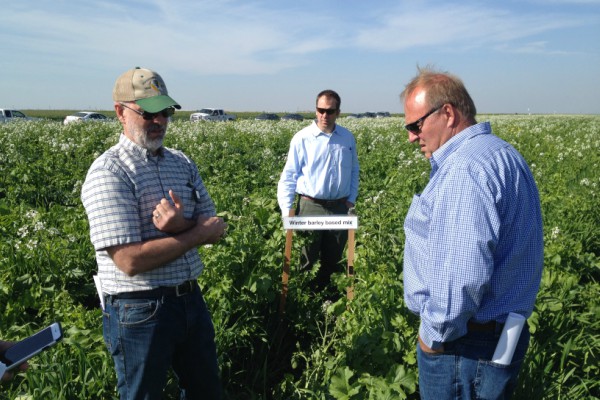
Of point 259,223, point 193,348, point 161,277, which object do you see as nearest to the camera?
point 161,277

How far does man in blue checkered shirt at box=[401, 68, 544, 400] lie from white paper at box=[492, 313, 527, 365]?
0.04m

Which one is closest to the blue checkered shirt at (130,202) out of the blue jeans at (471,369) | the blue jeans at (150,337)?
the blue jeans at (150,337)

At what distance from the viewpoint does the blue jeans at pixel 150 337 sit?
2383 millimetres

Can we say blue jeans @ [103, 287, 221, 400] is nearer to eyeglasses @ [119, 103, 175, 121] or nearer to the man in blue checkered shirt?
eyeglasses @ [119, 103, 175, 121]

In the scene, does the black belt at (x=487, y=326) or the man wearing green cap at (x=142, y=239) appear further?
the man wearing green cap at (x=142, y=239)

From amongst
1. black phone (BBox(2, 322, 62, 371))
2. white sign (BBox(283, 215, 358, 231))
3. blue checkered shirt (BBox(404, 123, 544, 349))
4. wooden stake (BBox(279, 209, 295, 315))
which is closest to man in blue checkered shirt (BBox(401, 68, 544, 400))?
blue checkered shirt (BBox(404, 123, 544, 349))

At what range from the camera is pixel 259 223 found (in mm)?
5379

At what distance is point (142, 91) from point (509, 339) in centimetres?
215

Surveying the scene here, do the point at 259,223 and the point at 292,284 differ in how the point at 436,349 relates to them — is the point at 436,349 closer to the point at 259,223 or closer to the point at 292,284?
the point at 292,284

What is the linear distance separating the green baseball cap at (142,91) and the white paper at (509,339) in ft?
6.42

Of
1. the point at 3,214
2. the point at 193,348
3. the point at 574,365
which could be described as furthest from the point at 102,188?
Result: the point at 3,214

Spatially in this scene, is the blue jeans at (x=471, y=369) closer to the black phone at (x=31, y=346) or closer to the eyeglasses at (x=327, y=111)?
the black phone at (x=31, y=346)

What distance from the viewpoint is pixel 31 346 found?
1.87m

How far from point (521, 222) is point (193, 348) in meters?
1.89
